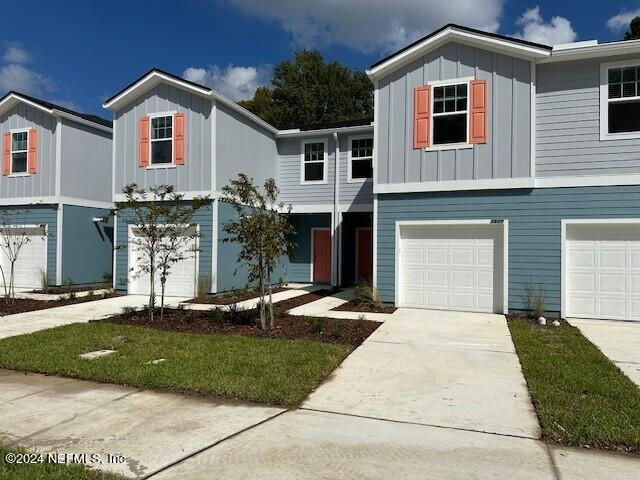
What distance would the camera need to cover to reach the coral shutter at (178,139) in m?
13.1

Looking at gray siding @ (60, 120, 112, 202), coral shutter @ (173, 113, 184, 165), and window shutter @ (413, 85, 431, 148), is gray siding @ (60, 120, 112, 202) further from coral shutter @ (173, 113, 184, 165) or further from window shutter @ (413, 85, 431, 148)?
window shutter @ (413, 85, 431, 148)

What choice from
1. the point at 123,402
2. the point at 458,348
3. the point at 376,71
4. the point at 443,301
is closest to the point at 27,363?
the point at 123,402

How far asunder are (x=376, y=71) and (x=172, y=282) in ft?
26.6

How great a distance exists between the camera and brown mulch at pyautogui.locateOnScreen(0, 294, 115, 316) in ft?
34.4

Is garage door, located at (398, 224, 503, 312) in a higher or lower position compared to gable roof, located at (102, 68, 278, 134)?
lower

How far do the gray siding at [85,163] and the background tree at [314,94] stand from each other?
59.1 ft

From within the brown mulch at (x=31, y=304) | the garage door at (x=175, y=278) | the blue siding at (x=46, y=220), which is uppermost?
the blue siding at (x=46, y=220)

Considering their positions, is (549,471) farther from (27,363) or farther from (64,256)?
(64,256)

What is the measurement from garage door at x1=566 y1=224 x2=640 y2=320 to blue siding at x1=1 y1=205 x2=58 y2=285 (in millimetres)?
14676

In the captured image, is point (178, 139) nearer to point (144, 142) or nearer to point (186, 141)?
point (186, 141)

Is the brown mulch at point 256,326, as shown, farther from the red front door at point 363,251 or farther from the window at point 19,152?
the window at point 19,152

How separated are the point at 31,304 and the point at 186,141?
227 inches

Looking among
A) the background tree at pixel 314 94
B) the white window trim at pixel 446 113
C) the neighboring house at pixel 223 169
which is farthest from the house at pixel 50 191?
the background tree at pixel 314 94

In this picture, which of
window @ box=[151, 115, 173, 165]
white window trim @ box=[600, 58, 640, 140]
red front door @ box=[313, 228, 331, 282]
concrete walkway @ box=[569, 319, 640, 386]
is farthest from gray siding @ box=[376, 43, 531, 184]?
window @ box=[151, 115, 173, 165]
